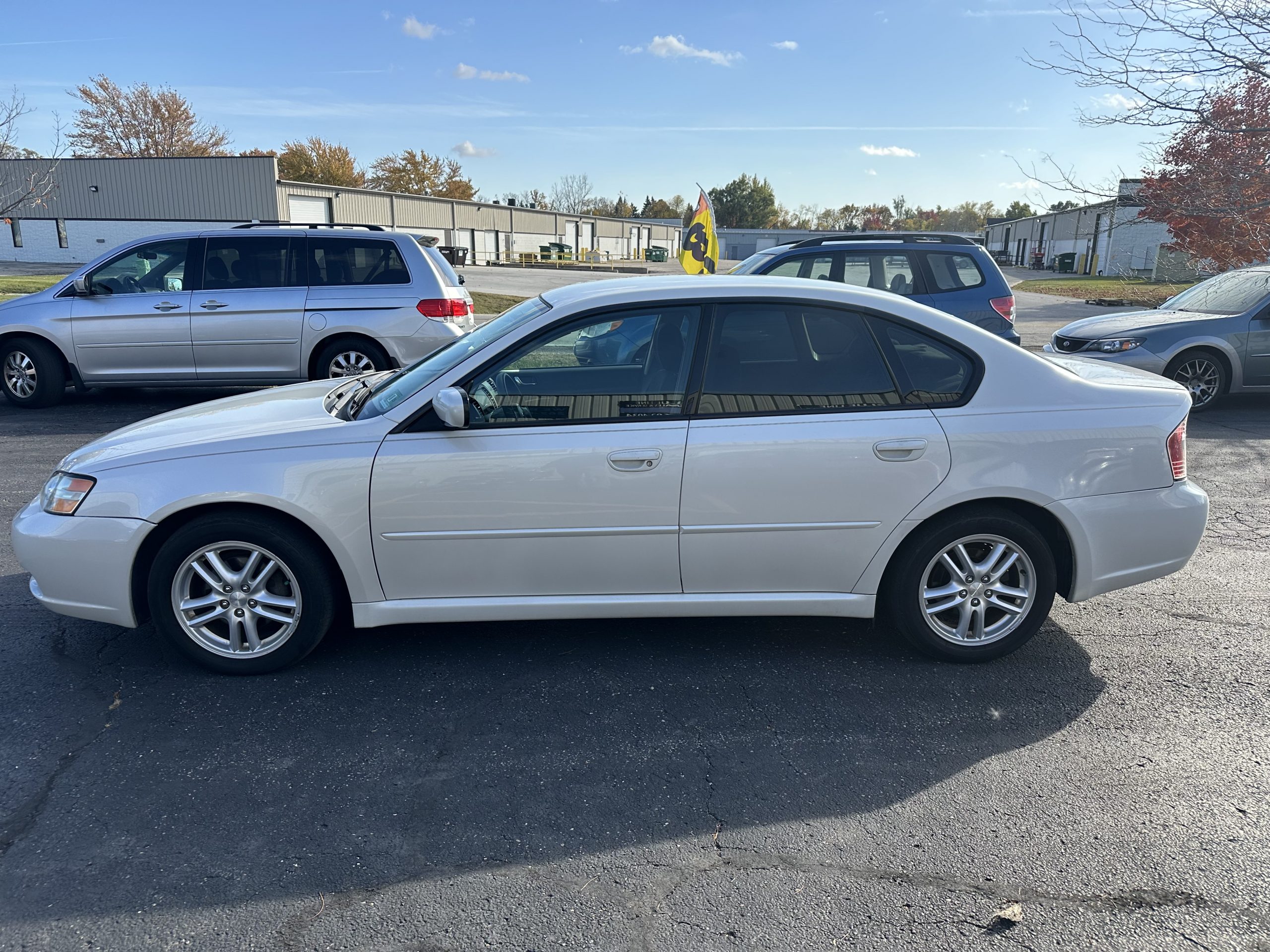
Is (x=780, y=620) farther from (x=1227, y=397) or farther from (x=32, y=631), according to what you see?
(x=1227, y=397)

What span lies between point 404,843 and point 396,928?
37 centimetres

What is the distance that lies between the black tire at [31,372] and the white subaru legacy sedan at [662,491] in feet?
22.6

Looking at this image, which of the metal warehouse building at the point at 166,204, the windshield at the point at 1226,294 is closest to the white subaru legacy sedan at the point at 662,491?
the windshield at the point at 1226,294

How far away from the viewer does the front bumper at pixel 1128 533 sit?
385cm

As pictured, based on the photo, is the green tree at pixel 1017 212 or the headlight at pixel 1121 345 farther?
the green tree at pixel 1017 212

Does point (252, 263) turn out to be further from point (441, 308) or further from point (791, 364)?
point (791, 364)

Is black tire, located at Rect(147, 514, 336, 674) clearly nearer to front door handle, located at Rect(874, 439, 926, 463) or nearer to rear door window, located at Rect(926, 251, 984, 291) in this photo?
front door handle, located at Rect(874, 439, 926, 463)

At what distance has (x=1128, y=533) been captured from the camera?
3.90m

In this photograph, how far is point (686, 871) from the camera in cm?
269

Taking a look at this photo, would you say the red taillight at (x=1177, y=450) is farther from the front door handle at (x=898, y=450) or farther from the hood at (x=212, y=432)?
the hood at (x=212, y=432)

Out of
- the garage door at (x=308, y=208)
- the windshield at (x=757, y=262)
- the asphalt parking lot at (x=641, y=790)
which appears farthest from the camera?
the garage door at (x=308, y=208)

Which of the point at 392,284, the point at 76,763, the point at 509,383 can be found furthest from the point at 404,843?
the point at 392,284

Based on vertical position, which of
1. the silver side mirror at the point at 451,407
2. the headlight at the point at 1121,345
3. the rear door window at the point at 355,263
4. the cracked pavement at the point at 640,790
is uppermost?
the rear door window at the point at 355,263

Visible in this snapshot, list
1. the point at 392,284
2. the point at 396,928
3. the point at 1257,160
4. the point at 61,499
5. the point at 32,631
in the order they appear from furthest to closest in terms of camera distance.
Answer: the point at 1257,160 < the point at 392,284 < the point at 32,631 < the point at 61,499 < the point at 396,928
